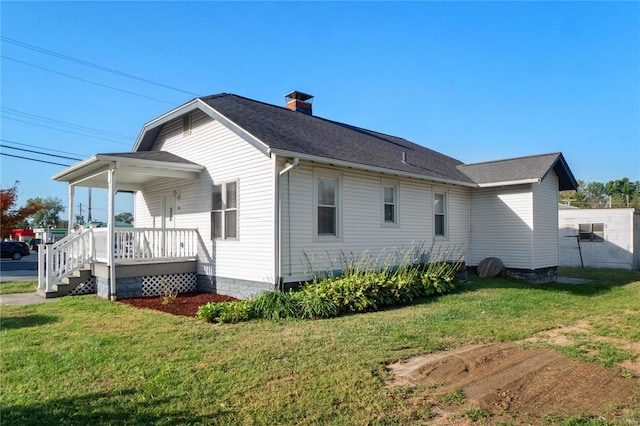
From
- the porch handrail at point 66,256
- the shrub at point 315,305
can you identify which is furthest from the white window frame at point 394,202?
the porch handrail at point 66,256

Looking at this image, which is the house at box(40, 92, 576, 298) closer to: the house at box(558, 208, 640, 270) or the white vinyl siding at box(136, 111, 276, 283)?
the white vinyl siding at box(136, 111, 276, 283)

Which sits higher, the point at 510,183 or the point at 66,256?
the point at 510,183

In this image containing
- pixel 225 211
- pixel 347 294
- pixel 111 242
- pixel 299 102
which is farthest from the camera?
pixel 299 102

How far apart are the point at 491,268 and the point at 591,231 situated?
9.99 meters

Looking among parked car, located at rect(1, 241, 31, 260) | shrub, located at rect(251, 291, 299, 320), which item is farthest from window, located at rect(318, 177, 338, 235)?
parked car, located at rect(1, 241, 31, 260)

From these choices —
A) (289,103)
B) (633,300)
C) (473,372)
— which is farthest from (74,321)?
(633,300)

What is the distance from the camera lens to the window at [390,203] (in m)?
11.8

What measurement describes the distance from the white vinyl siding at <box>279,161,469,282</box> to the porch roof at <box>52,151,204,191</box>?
3.42 metres

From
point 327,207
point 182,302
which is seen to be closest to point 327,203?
point 327,207

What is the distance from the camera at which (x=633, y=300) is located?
33.6 feet

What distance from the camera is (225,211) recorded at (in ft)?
34.4

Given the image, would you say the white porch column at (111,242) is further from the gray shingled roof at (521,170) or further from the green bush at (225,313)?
the gray shingled roof at (521,170)

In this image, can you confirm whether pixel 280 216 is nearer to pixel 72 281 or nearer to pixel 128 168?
pixel 128 168

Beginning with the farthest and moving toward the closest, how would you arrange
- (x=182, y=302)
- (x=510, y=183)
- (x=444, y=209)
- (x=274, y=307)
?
1. (x=444, y=209)
2. (x=510, y=183)
3. (x=182, y=302)
4. (x=274, y=307)
